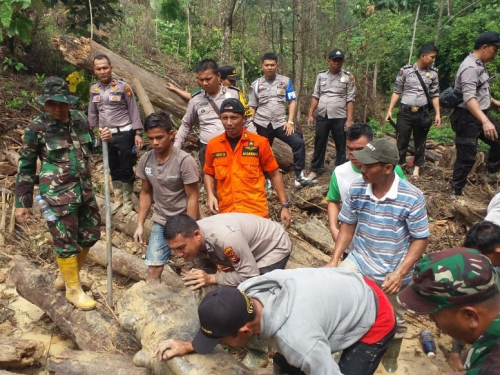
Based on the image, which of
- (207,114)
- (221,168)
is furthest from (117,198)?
(221,168)

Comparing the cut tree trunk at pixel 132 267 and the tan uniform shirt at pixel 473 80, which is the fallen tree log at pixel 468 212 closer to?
the tan uniform shirt at pixel 473 80

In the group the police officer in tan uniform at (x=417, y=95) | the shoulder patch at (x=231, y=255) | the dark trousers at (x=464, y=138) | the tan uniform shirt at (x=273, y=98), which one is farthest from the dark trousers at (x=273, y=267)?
the police officer in tan uniform at (x=417, y=95)

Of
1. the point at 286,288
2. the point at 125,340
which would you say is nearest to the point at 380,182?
the point at 286,288

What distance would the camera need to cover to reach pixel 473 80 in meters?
5.13

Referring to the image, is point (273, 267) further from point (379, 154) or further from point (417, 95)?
point (417, 95)

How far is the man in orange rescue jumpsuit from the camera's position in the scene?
3.97 m

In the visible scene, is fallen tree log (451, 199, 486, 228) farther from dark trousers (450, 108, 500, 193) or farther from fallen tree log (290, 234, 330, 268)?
fallen tree log (290, 234, 330, 268)

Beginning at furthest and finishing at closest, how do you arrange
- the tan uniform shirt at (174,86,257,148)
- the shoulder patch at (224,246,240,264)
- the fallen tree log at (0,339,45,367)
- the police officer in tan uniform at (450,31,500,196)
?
1. the police officer in tan uniform at (450,31,500,196)
2. the tan uniform shirt at (174,86,257,148)
3. the fallen tree log at (0,339,45,367)
4. the shoulder patch at (224,246,240,264)

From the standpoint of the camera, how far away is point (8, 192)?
6359 mm

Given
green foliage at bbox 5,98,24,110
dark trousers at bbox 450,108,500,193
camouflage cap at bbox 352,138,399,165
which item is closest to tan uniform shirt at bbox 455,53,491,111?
dark trousers at bbox 450,108,500,193

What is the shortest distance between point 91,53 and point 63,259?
4.26 m

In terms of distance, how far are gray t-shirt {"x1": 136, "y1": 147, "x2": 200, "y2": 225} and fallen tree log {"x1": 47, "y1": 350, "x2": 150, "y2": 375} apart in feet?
4.38

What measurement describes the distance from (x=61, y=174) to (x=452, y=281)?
315cm

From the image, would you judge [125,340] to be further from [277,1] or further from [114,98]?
[277,1]
